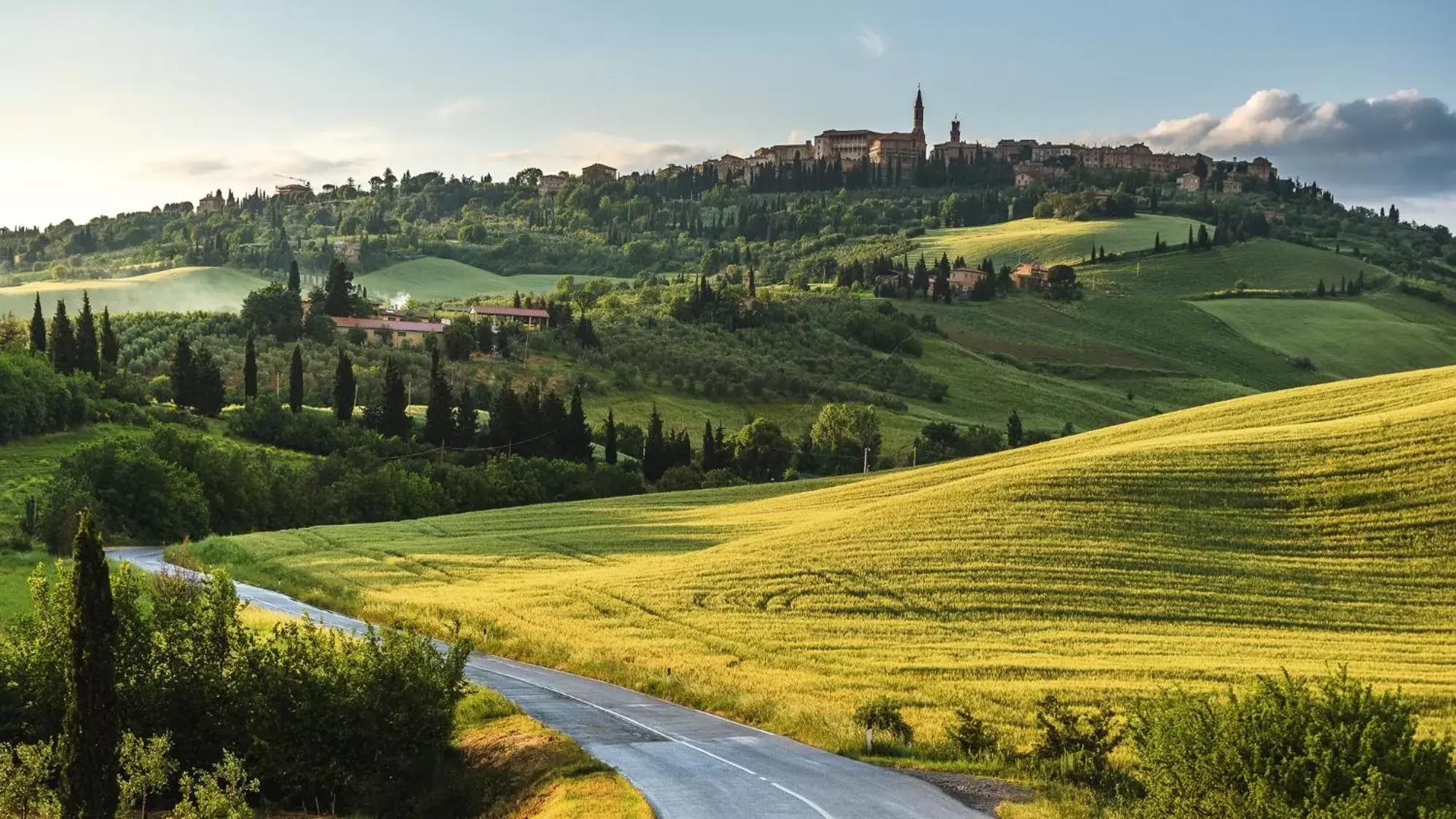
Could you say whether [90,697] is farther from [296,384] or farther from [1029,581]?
[296,384]

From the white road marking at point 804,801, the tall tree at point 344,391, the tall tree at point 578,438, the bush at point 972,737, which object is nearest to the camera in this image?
the white road marking at point 804,801

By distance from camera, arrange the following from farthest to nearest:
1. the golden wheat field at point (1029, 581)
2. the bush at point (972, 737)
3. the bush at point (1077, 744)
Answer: the golden wheat field at point (1029, 581) → the bush at point (972, 737) → the bush at point (1077, 744)

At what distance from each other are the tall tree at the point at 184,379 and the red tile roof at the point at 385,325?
1550 inches

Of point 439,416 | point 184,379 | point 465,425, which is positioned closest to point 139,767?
point 439,416

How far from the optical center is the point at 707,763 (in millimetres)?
27281

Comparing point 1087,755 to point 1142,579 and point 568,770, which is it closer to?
point 568,770

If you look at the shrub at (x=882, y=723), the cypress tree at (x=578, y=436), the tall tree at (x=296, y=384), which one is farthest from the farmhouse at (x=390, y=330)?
the shrub at (x=882, y=723)

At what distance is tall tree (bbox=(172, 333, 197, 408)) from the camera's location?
113125 millimetres

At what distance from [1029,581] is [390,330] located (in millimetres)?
120968

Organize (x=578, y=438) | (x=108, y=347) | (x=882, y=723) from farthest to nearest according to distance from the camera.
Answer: (x=108, y=347) → (x=578, y=438) → (x=882, y=723)

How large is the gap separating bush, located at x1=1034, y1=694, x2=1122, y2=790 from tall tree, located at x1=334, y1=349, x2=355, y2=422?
91.8 m

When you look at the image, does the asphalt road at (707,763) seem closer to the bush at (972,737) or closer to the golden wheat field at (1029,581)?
the golden wheat field at (1029,581)

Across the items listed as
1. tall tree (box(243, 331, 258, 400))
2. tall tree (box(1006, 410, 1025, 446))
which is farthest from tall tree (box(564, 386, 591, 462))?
tall tree (box(1006, 410, 1025, 446))

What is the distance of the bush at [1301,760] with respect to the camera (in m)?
17.1
